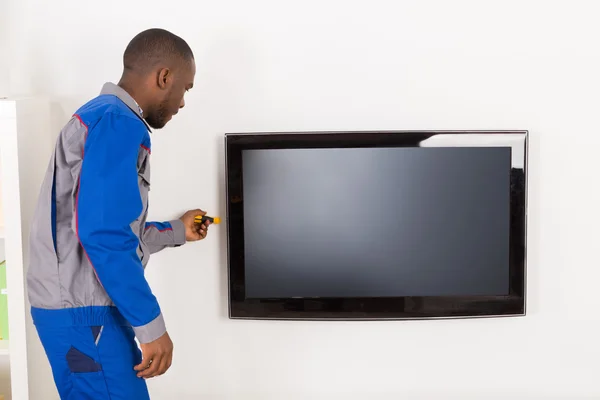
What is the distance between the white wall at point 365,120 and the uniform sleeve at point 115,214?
722 millimetres

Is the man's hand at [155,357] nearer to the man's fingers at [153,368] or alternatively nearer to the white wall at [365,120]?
the man's fingers at [153,368]

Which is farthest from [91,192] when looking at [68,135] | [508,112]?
[508,112]

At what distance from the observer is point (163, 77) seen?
1617 mm

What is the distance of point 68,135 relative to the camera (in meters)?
1.48

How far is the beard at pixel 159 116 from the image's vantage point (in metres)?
1.65

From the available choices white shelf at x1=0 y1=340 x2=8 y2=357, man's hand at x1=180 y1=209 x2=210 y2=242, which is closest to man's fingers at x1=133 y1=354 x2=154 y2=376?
man's hand at x1=180 y1=209 x2=210 y2=242

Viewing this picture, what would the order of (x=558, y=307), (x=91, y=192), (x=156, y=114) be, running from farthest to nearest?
(x=558, y=307)
(x=156, y=114)
(x=91, y=192)

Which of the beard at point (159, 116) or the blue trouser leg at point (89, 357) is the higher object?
the beard at point (159, 116)

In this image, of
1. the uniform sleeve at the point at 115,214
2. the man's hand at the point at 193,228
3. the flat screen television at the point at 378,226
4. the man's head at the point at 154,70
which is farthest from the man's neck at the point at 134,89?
the man's hand at the point at 193,228

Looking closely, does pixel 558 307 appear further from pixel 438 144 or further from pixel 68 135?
pixel 68 135

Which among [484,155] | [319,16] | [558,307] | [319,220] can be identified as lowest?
[558,307]

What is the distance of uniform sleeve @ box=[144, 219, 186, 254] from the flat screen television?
0.55 feet

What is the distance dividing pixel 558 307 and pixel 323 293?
0.89 m

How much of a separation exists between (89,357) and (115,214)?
383 millimetres
